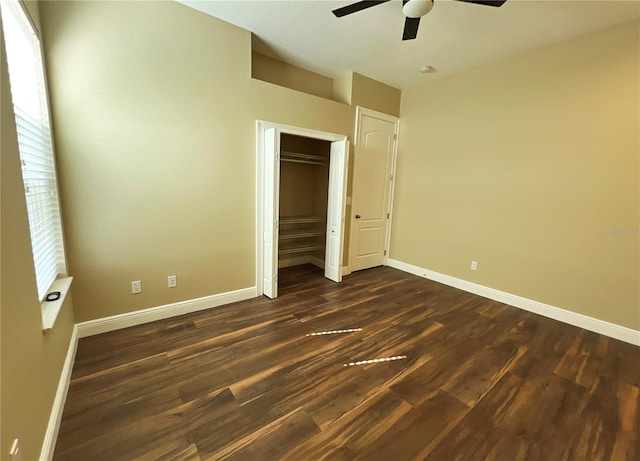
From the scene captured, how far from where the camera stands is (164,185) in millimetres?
2578

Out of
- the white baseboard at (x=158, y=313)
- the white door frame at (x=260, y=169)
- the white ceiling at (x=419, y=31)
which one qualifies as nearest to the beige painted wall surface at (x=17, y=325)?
the white baseboard at (x=158, y=313)

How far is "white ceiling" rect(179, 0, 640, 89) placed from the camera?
238cm

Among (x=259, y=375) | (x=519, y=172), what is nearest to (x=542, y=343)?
(x=519, y=172)

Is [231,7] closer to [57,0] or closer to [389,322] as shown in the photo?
[57,0]

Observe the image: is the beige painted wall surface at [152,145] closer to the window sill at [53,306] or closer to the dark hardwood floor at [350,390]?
the window sill at [53,306]

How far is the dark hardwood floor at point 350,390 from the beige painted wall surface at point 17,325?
0.39m

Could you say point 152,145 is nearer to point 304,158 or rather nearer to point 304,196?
point 304,158

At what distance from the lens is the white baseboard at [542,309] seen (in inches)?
106

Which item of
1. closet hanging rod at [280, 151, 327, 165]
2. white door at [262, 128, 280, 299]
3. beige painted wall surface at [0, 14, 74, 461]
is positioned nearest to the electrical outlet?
beige painted wall surface at [0, 14, 74, 461]

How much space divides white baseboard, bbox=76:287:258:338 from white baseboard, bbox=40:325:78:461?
27 centimetres

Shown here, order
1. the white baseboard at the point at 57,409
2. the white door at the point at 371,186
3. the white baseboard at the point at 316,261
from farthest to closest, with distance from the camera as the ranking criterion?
the white baseboard at the point at 316,261 → the white door at the point at 371,186 → the white baseboard at the point at 57,409

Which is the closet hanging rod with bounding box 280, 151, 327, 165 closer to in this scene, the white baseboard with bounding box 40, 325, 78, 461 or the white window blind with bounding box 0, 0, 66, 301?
the white window blind with bounding box 0, 0, 66, 301

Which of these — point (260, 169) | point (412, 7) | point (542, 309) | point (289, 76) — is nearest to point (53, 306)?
point (260, 169)

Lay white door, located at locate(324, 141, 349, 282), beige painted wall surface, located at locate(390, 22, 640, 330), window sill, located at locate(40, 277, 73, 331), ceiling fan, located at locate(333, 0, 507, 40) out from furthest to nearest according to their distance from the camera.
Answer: white door, located at locate(324, 141, 349, 282)
beige painted wall surface, located at locate(390, 22, 640, 330)
ceiling fan, located at locate(333, 0, 507, 40)
window sill, located at locate(40, 277, 73, 331)
